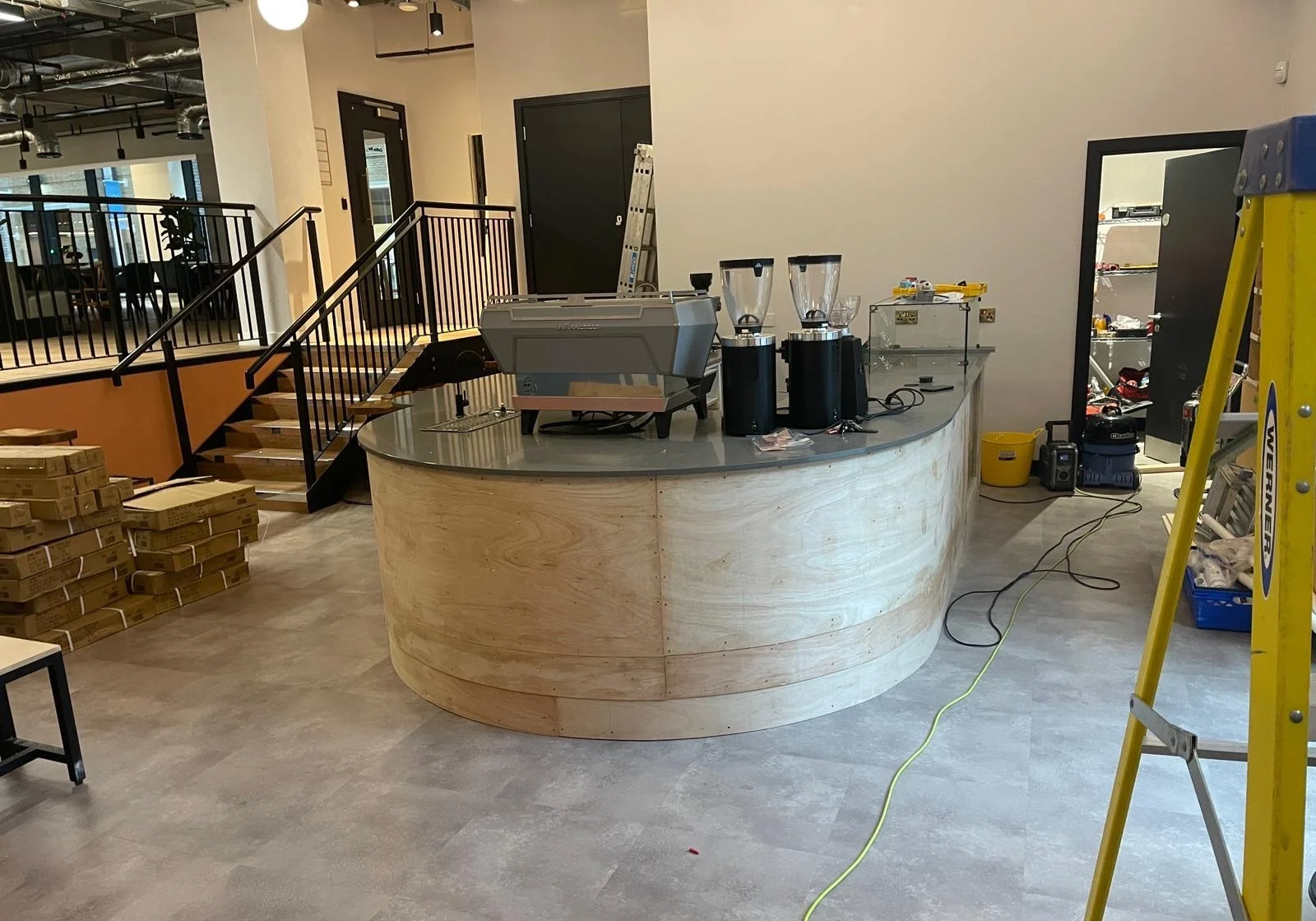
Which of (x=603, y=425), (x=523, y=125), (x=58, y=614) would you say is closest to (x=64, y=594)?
(x=58, y=614)

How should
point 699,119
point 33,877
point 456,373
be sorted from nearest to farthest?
1. point 33,877
2. point 699,119
3. point 456,373

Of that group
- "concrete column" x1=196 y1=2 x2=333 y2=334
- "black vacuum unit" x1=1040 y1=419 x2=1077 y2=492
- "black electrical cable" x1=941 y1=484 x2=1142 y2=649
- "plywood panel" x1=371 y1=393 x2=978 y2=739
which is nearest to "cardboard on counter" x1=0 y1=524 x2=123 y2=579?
"plywood panel" x1=371 y1=393 x2=978 y2=739

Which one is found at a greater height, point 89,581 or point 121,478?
point 121,478

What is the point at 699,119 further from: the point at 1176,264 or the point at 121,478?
the point at 121,478

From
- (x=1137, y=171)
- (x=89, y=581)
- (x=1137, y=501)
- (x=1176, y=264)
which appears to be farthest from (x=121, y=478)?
(x=1137, y=171)

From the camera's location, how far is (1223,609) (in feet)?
11.7

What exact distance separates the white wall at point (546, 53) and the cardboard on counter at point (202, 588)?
511 centimetres

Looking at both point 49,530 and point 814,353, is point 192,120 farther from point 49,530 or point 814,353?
point 814,353

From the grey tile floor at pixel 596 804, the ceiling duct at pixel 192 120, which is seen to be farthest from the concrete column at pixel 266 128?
the ceiling duct at pixel 192 120

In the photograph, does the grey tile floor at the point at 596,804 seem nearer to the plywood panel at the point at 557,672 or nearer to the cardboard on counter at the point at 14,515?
the plywood panel at the point at 557,672

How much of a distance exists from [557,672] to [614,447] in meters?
0.75

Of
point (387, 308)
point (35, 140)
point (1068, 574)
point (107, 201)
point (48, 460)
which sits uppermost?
point (35, 140)

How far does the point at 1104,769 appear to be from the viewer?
2631 mm

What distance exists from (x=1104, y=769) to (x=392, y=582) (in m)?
2.41
